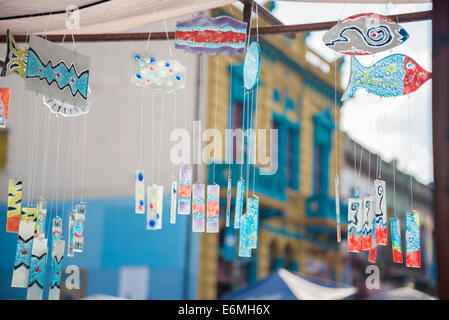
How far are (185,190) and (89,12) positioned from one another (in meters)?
1.96

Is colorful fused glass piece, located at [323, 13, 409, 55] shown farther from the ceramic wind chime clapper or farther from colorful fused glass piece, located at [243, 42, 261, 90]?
the ceramic wind chime clapper

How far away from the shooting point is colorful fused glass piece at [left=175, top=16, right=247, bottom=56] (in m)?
5.20

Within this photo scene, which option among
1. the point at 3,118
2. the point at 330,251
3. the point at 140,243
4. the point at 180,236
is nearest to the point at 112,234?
the point at 140,243

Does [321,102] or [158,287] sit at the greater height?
[321,102]

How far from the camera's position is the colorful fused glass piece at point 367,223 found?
483 centimetres

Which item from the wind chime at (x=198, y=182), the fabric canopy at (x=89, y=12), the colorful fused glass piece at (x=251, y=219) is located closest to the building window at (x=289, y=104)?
the fabric canopy at (x=89, y=12)

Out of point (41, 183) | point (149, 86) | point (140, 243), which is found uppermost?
point (149, 86)

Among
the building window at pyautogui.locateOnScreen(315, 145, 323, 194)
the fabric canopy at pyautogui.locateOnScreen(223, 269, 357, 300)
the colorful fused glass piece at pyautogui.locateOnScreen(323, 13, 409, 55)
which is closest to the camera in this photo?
the colorful fused glass piece at pyautogui.locateOnScreen(323, 13, 409, 55)

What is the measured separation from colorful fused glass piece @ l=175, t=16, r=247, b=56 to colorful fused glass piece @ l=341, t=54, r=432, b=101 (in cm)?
95

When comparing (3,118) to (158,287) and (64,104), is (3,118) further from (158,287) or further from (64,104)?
(158,287)

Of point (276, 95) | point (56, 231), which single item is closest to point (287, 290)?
point (56, 231)

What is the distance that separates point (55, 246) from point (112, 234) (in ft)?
15.3

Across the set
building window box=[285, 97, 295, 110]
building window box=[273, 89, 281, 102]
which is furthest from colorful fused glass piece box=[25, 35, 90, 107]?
building window box=[285, 97, 295, 110]

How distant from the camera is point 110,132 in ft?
33.0
